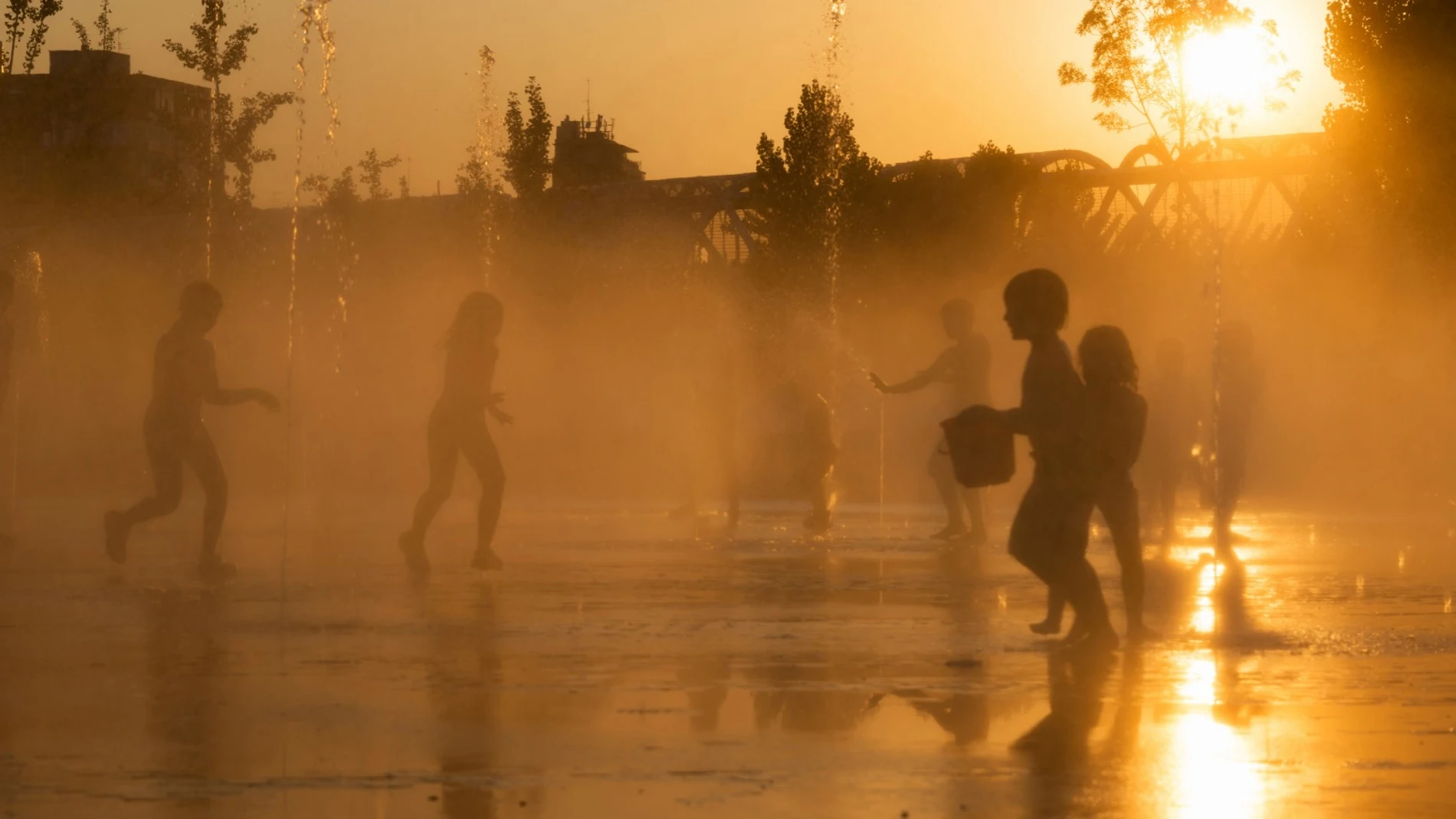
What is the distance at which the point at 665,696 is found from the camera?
748 cm

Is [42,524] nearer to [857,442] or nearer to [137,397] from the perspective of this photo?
[857,442]

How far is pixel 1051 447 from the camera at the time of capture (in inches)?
374

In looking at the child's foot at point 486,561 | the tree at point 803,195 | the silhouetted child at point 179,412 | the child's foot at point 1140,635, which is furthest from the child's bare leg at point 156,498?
the tree at point 803,195

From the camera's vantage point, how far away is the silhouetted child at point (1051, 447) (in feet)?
30.6

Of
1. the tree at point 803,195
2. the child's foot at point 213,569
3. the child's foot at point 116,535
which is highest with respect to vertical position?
the tree at point 803,195

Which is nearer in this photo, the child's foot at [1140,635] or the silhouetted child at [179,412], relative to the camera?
the child's foot at [1140,635]

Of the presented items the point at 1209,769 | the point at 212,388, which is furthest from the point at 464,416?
the point at 1209,769

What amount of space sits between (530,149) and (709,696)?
43.9 metres

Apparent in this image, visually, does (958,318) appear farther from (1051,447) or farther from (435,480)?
(1051,447)

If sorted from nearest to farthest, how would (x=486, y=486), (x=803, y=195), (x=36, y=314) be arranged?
(x=486, y=486) < (x=803, y=195) < (x=36, y=314)

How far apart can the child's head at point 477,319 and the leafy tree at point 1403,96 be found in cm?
1984

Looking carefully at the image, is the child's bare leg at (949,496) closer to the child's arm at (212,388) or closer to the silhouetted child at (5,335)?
the child's arm at (212,388)

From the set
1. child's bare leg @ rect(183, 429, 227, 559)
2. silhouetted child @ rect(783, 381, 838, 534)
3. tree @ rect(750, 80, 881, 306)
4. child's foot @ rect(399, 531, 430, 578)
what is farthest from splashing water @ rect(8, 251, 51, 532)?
child's foot @ rect(399, 531, 430, 578)

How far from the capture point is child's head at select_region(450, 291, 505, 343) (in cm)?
1388
